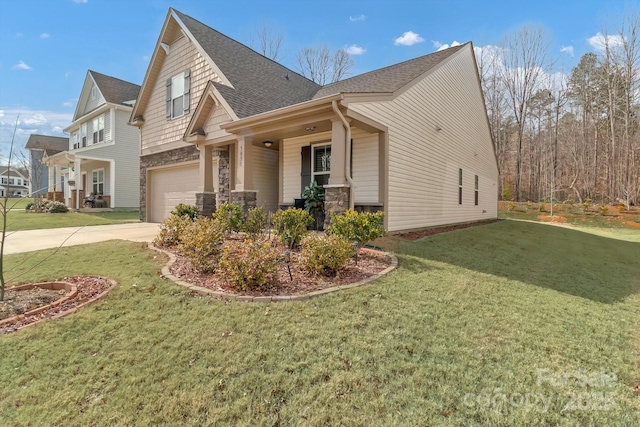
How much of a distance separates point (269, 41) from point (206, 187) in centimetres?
2111

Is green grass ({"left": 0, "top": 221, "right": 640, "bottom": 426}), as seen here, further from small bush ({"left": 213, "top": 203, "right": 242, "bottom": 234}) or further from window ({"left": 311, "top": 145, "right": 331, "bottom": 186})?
window ({"left": 311, "top": 145, "right": 331, "bottom": 186})

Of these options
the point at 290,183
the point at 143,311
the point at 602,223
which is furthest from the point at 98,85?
the point at 602,223

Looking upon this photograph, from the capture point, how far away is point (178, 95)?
11.8 m

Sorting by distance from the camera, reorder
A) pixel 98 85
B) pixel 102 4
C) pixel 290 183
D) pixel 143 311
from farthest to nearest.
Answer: pixel 98 85, pixel 290 183, pixel 102 4, pixel 143 311

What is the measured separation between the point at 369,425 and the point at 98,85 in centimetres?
2432

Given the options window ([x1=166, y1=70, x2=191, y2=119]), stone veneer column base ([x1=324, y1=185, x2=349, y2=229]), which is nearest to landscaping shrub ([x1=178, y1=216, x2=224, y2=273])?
stone veneer column base ([x1=324, y1=185, x2=349, y2=229])

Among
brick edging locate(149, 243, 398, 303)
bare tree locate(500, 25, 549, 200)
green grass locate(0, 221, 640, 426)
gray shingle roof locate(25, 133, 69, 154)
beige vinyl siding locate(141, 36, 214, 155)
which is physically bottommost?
green grass locate(0, 221, 640, 426)

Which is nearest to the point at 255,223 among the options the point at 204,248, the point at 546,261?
the point at 204,248

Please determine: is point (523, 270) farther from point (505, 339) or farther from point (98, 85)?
point (98, 85)

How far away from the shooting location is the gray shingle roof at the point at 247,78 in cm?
900

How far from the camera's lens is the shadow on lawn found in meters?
4.93

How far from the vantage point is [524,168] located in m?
31.3

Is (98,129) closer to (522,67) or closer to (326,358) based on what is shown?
(326,358)

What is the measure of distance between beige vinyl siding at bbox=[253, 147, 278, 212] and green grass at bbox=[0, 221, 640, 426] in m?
6.63
